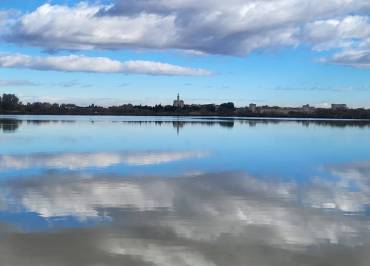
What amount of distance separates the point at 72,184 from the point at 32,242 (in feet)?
19.8

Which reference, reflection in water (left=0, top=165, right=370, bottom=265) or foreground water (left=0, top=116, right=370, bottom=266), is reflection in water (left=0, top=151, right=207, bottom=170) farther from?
reflection in water (left=0, top=165, right=370, bottom=265)

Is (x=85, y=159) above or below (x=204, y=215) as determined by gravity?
above

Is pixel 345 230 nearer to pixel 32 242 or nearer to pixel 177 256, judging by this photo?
pixel 177 256

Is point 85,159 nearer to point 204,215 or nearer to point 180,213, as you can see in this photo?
point 180,213

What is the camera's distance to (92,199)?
12523 mm

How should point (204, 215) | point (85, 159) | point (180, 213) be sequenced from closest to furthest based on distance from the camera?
point (204, 215) < point (180, 213) < point (85, 159)

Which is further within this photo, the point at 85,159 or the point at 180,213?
the point at 85,159

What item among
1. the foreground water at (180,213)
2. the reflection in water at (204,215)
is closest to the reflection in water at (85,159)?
the foreground water at (180,213)

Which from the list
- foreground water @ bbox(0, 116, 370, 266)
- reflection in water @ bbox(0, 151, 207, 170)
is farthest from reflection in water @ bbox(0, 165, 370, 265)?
reflection in water @ bbox(0, 151, 207, 170)

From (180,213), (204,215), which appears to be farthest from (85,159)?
(204,215)

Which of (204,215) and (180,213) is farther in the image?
(180,213)

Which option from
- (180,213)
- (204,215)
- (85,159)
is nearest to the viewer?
(204,215)

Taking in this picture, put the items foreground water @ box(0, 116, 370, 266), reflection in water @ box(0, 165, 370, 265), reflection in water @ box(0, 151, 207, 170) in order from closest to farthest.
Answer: foreground water @ box(0, 116, 370, 266), reflection in water @ box(0, 165, 370, 265), reflection in water @ box(0, 151, 207, 170)

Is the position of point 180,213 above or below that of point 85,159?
below
